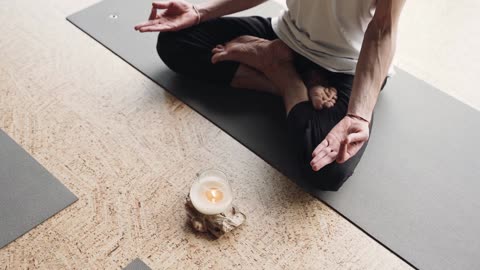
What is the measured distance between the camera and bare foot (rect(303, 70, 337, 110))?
165 centimetres

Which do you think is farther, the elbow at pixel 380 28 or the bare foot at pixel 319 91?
the bare foot at pixel 319 91

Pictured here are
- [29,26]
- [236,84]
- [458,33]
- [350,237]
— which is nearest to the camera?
[350,237]

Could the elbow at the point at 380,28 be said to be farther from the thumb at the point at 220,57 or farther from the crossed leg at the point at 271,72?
the thumb at the point at 220,57

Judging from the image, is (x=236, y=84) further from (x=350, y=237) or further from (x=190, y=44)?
(x=350, y=237)

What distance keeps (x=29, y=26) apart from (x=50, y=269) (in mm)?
1195

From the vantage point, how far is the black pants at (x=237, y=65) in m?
1.60

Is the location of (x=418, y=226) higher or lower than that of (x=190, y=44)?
lower

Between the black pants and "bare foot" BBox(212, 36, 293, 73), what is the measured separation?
3cm

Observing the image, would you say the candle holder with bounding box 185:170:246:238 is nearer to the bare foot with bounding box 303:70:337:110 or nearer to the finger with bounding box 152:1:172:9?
the bare foot with bounding box 303:70:337:110

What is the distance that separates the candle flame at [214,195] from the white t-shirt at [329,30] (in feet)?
1.88

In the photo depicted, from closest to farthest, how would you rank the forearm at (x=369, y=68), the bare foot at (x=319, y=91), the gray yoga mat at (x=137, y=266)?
1. the gray yoga mat at (x=137, y=266)
2. the forearm at (x=369, y=68)
3. the bare foot at (x=319, y=91)

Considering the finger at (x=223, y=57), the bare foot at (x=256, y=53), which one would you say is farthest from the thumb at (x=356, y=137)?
the finger at (x=223, y=57)

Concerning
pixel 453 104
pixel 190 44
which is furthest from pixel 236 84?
pixel 453 104

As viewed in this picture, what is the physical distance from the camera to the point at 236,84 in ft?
6.23
